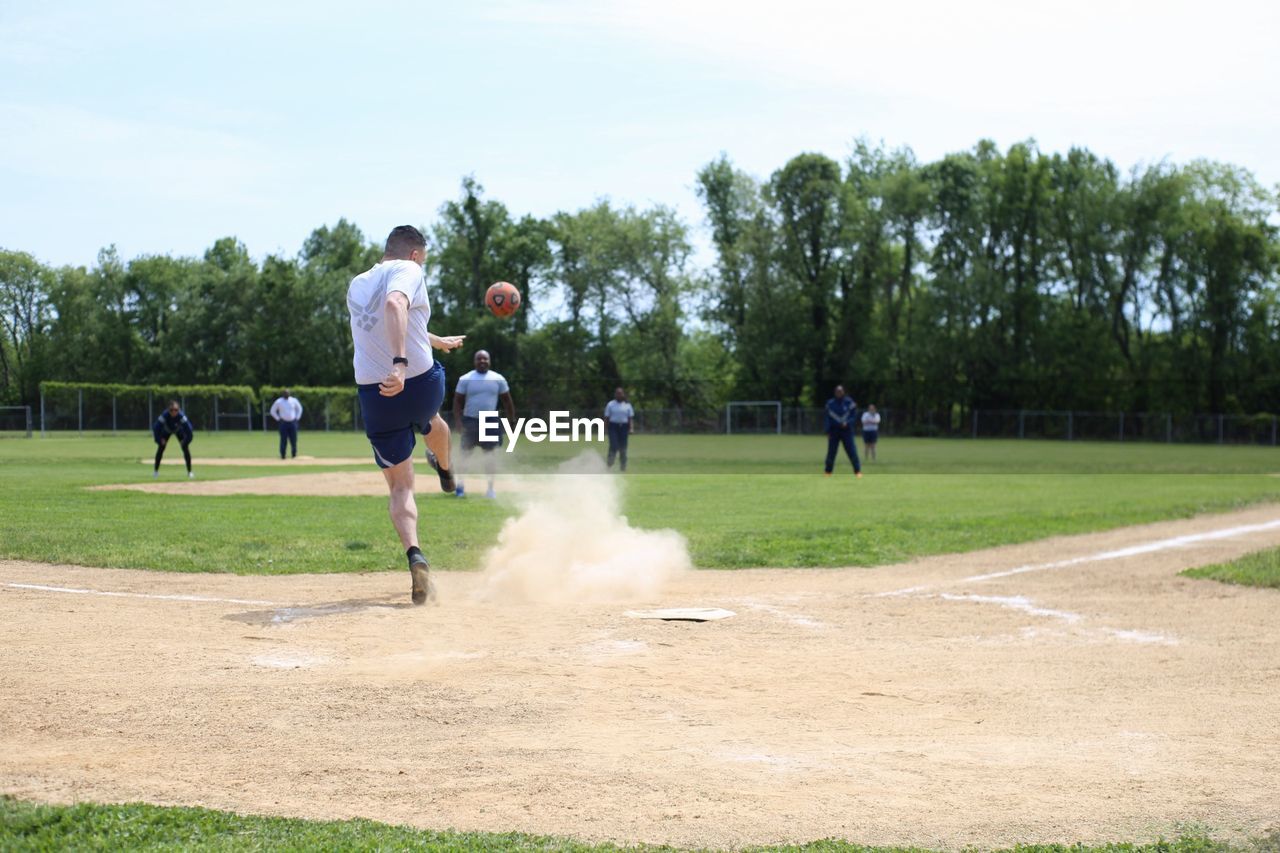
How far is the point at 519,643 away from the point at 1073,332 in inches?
2654

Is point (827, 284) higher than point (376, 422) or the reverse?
higher

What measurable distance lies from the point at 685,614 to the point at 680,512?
9583 millimetres

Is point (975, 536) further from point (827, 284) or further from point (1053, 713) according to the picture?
point (827, 284)

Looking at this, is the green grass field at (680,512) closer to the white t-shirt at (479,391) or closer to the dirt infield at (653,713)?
the white t-shirt at (479,391)

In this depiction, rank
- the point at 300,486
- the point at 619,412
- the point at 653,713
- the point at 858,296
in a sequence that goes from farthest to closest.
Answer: the point at 858,296 → the point at 619,412 → the point at 300,486 → the point at 653,713

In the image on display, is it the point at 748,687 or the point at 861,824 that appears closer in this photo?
the point at 861,824

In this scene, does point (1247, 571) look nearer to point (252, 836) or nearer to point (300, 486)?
point (252, 836)

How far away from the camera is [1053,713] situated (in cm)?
587

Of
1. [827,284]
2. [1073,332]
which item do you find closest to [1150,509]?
[1073,332]

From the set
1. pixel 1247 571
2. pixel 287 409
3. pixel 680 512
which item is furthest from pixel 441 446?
pixel 287 409

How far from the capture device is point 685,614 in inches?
333

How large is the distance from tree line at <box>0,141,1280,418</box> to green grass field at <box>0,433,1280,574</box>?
103 feet

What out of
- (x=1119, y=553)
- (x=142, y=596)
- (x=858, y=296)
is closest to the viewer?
(x=142, y=596)

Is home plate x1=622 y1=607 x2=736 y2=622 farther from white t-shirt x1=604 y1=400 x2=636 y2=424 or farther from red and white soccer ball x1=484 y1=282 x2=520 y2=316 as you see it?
white t-shirt x1=604 y1=400 x2=636 y2=424
